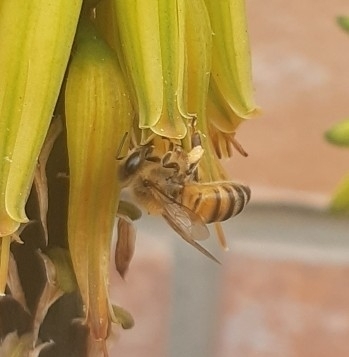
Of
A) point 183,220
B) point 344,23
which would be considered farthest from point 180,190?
point 344,23

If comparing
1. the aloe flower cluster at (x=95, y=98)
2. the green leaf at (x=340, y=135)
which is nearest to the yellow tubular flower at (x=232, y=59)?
the aloe flower cluster at (x=95, y=98)

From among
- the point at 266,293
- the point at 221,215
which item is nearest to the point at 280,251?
the point at 266,293

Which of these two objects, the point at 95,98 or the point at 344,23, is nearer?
the point at 95,98

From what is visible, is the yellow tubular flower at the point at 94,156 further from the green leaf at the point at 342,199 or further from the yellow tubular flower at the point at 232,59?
the green leaf at the point at 342,199

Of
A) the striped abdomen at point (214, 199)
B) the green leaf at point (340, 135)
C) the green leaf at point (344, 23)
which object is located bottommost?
the striped abdomen at point (214, 199)

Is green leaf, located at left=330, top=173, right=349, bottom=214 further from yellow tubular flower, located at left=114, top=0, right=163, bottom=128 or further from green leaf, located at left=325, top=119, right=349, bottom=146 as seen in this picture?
yellow tubular flower, located at left=114, top=0, right=163, bottom=128

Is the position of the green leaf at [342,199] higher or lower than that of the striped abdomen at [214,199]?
lower

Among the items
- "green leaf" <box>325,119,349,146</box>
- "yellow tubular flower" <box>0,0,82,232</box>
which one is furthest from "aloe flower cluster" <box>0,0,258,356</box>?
"green leaf" <box>325,119,349,146</box>

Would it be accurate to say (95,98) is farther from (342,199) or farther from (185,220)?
(342,199)
